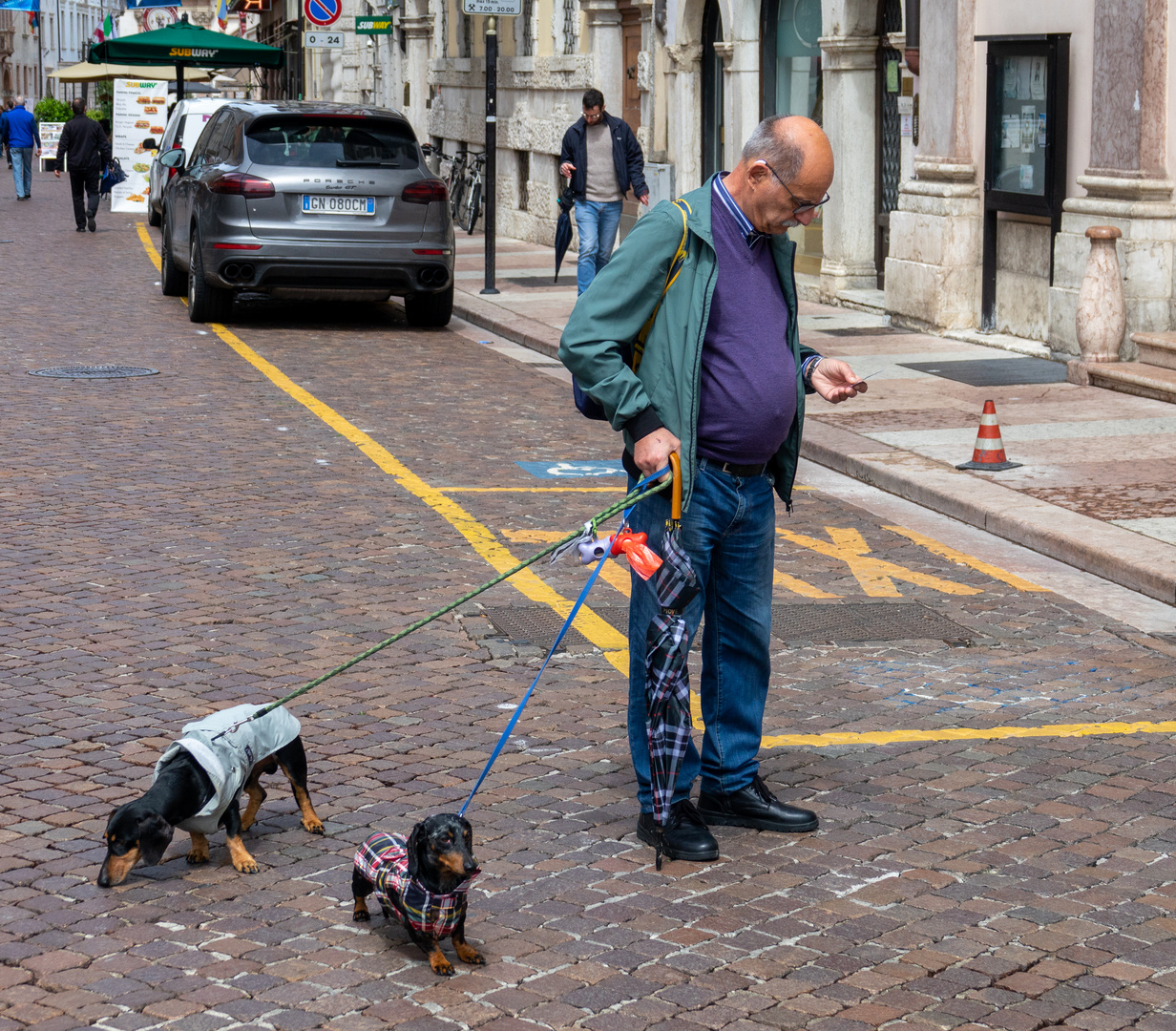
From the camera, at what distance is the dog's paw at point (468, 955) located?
383cm

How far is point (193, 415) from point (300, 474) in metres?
2.03

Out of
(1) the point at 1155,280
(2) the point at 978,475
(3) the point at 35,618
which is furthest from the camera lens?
(1) the point at 1155,280

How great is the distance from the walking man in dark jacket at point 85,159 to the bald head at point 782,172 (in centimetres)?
2405

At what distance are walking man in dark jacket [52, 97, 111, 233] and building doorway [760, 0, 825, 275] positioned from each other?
40.6 ft

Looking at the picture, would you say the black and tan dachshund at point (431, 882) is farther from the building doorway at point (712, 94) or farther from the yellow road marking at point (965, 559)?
the building doorway at point (712, 94)

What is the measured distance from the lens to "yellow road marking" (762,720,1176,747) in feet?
17.6

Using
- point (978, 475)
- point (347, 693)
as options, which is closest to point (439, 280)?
point (978, 475)

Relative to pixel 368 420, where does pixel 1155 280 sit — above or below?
above

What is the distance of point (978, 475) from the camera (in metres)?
9.19

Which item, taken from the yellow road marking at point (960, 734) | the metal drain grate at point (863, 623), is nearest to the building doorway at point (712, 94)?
the metal drain grate at point (863, 623)

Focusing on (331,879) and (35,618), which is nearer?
(331,879)

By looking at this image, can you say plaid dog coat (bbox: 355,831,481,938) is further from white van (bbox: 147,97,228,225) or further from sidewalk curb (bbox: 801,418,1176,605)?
white van (bbox: 147,97,228,225)

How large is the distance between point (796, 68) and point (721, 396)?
47.9 ft

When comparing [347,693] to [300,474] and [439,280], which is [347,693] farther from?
[439,280]
